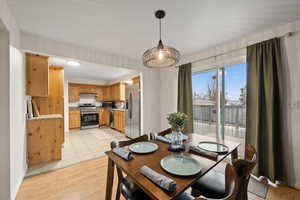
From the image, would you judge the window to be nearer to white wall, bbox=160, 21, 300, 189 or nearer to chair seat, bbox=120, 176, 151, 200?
white wall, bbox=160, 21, 300, 189

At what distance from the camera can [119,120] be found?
5.07 metres

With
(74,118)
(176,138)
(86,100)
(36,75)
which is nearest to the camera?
(176,138)

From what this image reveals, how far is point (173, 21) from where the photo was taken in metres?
1.77

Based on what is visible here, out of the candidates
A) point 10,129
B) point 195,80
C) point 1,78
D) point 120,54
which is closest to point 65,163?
point 10,129

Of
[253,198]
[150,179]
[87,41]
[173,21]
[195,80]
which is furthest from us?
[195,80]

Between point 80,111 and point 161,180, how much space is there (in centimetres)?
563

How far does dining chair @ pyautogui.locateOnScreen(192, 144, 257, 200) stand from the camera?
2.81ft

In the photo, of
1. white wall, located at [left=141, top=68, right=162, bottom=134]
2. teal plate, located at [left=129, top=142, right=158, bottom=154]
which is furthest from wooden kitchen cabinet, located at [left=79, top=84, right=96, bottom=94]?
teal plate, located at [left=129, top=142, right=158, bottom=154]

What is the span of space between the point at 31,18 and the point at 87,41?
0.79m

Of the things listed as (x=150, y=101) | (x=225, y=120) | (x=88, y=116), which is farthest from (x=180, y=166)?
(x=88, y=116)

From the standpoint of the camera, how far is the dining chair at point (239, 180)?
2.81ft

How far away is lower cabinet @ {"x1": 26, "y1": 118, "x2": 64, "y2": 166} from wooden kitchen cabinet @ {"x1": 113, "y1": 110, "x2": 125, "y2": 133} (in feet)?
7.71

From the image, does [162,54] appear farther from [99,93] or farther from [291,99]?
[99,93]

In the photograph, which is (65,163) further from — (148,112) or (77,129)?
(77,129)
